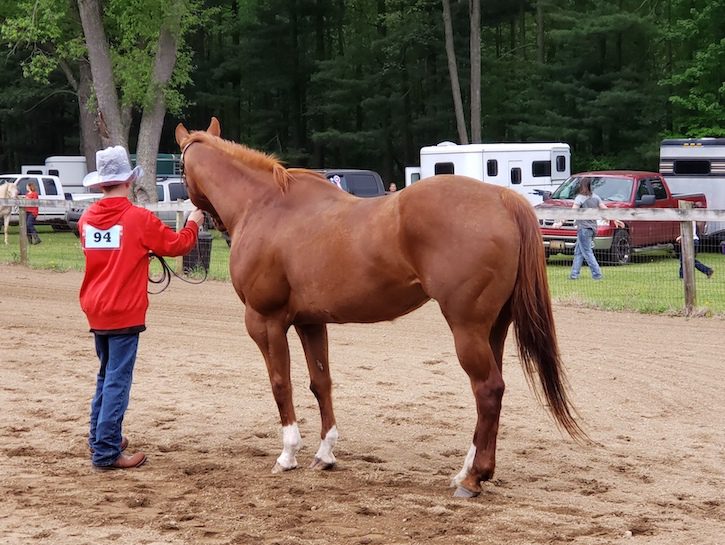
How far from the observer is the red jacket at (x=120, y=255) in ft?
20.3

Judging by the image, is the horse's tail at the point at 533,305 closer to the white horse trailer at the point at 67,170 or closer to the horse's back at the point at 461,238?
the horse's back at the point at 461,238

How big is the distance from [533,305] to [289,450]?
5.65 feet

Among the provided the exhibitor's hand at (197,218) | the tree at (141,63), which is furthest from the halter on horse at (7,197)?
the exhibitor's hand at (197,218)

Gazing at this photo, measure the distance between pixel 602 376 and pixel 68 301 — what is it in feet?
26.4

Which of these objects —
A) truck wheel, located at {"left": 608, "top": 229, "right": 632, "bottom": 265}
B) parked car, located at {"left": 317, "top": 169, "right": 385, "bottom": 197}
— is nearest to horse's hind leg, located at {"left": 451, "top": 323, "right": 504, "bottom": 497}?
truck wheel, located at {"left": 608, "top": 229, "right": 632, "bottom": 265}

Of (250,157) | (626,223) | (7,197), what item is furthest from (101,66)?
(250,157)

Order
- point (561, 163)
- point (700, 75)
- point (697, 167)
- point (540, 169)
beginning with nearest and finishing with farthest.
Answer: point (697, 167) → point (540, 169) → point (561, 163) → point (700, 75)

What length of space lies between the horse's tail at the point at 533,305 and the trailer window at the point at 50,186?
2829 centimetres

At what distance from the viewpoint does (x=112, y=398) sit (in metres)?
6.26

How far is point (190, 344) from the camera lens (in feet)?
34.7

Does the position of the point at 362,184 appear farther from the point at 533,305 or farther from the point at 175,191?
the point at 533,305

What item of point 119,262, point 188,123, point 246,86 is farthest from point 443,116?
point 119,262

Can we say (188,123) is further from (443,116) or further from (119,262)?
(119,262)

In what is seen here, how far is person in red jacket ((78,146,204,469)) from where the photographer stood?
20.3 ft
